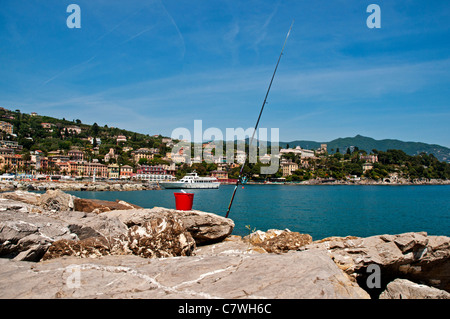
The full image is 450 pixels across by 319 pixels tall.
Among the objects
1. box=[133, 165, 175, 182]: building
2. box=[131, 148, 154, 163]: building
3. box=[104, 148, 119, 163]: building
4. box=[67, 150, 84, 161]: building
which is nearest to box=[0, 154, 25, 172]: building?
box=[67, 150, 84, 161]: building

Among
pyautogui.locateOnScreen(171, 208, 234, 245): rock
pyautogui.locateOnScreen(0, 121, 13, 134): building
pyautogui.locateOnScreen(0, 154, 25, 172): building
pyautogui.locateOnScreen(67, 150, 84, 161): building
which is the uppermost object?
pyautogui.locateOnScreen(0, 121, 13, 134): building

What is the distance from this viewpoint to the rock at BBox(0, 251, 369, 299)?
3.38m

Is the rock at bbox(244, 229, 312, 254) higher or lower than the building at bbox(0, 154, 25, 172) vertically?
lower

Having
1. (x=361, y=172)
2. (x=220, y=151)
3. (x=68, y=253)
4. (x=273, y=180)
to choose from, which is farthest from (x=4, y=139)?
(x=361, y=172)

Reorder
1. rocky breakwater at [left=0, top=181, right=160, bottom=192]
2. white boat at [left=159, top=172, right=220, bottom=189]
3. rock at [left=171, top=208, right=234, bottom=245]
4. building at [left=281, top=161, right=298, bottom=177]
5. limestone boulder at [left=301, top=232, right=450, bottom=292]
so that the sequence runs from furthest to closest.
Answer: building at [left=281, top=161, right=298, bottom=177], white boat at [left=159, top=172, right=220, bottom=189], rocky breakwater at [left=0, top=181, right=160, bottom=192], rock at [left=171, top=208, right=234, bottom=245], limestone boulder at [left=301, top=232, right=450, bottom=292]

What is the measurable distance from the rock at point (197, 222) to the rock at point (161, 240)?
109cm

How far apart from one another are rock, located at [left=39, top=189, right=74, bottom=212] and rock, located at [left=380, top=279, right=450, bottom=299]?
9.20 metres

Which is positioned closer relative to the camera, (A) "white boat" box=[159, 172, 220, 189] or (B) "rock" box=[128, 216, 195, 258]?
(B) "rock" box=[128, 216, 195, 258]

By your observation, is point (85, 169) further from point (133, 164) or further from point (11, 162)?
point (11, 162)

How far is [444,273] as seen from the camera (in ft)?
23.6

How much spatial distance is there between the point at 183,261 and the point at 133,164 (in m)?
145

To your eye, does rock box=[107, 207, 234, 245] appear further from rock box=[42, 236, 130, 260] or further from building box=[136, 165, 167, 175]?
building box=[136, 165, 167, 175]

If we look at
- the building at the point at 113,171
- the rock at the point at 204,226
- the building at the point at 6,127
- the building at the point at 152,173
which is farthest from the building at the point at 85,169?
the rock at the point at 204,226

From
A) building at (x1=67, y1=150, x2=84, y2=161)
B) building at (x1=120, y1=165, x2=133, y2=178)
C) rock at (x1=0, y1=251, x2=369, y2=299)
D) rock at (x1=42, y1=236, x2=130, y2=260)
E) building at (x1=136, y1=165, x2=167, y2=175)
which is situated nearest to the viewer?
rock at (x1=0, y1=251, x2=369, y2=299)
